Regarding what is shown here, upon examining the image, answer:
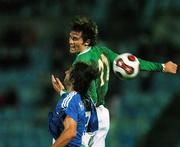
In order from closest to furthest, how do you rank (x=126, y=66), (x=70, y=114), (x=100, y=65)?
1. (x=70, y=114)
2. (x=100, y=65)
3. (x=126, y=66)

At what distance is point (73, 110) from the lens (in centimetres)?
529

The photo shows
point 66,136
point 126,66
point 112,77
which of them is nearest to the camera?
point 66,136

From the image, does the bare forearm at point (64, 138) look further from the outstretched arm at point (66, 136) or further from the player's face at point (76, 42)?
the player's face at point (76, 42)

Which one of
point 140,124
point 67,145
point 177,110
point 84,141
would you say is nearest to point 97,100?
point 84,141

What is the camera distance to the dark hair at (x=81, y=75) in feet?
17.4

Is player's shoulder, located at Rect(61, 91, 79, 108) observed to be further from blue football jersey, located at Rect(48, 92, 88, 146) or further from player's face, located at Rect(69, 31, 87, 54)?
player's face, located at Rect(69, 31, 87, 54)

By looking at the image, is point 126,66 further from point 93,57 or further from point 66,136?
point 66,136

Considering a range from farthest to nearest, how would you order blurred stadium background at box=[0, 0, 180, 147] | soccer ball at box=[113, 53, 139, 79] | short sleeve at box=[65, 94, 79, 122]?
blurred stadium background at box=[0, 0, 180, 147] < soccer ball at box=[113, 53, 139, 79] < short sleeve at box=[65, 94, 79, 122]

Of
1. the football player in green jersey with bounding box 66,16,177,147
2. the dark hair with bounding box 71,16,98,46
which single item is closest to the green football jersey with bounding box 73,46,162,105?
the football player in green jersey with bounding box 66,16,177,147

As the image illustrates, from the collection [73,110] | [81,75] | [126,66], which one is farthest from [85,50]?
[73,110]

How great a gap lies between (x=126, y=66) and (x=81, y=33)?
0.59m

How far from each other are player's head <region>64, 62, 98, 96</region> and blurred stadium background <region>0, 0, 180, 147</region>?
656 centimetres

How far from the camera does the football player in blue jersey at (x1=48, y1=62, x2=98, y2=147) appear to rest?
5113mm

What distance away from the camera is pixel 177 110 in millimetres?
13133
